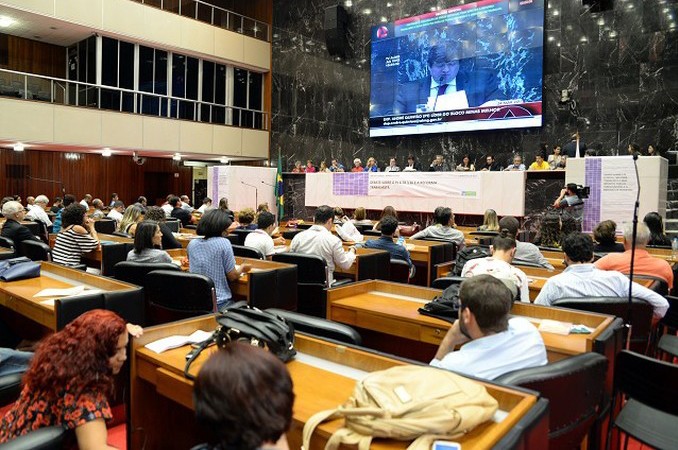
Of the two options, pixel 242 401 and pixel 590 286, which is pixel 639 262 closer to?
pixel 590 286

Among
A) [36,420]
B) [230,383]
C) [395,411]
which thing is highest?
[230,383]

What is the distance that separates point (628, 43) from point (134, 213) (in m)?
10.3

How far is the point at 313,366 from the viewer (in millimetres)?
2113

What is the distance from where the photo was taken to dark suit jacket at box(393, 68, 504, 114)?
12430 mm

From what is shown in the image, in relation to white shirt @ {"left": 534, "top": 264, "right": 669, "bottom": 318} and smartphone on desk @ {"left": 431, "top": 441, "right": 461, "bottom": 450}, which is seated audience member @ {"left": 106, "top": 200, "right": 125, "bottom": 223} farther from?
smartphone on desk @ {"left": 431, "top": 441, "right": 461, "bottom": 450}

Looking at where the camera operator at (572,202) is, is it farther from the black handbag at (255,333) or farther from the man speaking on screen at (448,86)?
the black handbag at (255,333)

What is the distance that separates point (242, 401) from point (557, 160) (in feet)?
35.1

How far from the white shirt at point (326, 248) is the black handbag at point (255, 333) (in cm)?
263

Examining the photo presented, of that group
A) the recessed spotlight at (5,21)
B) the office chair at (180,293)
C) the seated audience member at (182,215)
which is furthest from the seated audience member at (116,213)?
the office chair at (180,293)

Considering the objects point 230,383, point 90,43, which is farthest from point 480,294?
point 90,43

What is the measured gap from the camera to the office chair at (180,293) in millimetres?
3684

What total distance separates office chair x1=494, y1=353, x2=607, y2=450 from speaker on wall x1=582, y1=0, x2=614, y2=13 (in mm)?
10962

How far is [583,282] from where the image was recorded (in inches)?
129

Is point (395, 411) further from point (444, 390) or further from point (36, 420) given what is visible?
point (36, 420)
